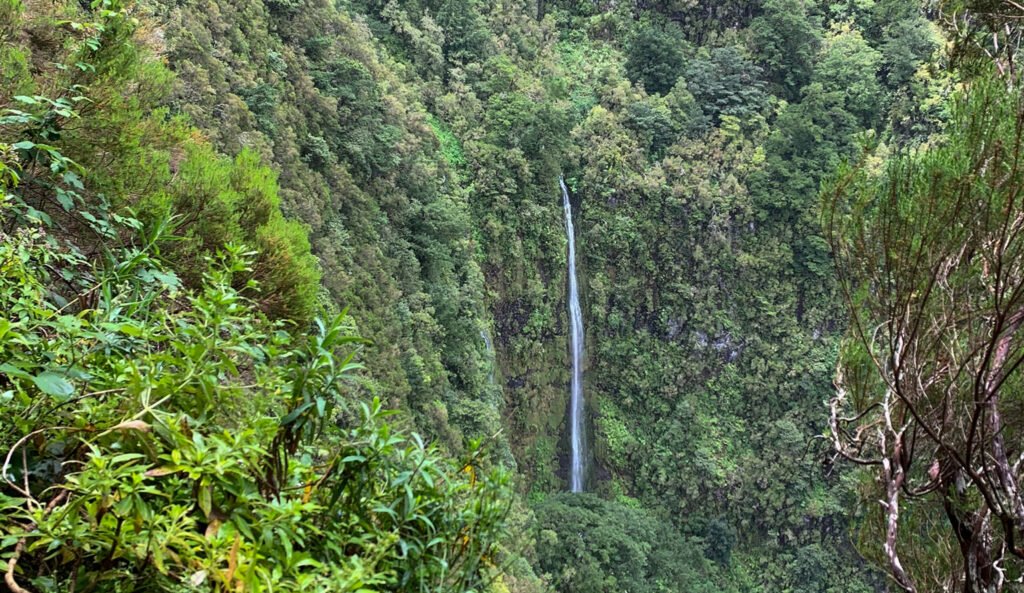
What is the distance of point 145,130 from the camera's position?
2746 mm

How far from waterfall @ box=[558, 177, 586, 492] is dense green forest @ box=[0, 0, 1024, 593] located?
9.8 inches

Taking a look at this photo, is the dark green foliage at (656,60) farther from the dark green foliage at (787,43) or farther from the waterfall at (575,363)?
the waterfall at (575,363)

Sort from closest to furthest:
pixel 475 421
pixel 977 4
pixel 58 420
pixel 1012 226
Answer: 1. pixel 58 420
2. pixel 1012 226
3. pixel 977 4
4. pixel 475 421

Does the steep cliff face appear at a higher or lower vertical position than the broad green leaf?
lower

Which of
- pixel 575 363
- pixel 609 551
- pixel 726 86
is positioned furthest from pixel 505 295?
pixel 726 86

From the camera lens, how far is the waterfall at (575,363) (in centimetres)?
1337

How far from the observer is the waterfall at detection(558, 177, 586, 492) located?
13367mm

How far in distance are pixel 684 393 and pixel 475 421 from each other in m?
6.86

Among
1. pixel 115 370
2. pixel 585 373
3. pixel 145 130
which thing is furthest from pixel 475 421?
pixel 115 370

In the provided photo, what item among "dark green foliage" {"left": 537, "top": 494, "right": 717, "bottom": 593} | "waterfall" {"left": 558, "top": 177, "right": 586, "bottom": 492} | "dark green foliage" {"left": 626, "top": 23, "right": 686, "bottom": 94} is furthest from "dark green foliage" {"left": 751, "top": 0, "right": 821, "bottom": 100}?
"dark green foliage" {"left": 537, "top": 494, "right": 717, "bottom": 593}

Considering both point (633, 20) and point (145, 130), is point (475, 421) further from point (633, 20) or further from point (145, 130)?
point (633, 20)

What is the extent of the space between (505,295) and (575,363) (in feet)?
8.37

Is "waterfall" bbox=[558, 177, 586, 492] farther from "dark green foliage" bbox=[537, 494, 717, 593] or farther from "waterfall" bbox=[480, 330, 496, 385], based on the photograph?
"waterfall" bbox=[480, 330, 496, 385]

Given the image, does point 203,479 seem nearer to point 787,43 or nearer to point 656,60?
point 656,60
